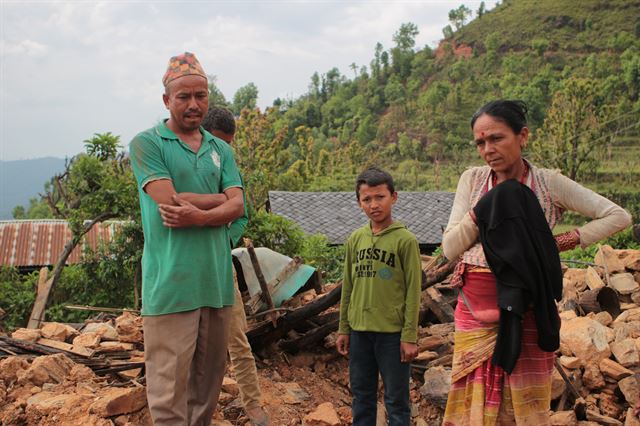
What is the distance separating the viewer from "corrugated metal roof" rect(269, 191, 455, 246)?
723 inches

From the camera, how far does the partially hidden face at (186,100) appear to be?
2.63 metres

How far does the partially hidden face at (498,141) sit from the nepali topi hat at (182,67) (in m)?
1.26

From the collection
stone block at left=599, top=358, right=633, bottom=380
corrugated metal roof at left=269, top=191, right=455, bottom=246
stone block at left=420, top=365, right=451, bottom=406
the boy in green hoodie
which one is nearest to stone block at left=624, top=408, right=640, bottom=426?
stone block at left=599, top=358, right=633, bottom=380

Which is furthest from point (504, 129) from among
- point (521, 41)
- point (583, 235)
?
point (521, 41)

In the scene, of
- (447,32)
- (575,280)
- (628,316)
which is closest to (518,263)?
(628,316)

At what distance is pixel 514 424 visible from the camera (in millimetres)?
2301

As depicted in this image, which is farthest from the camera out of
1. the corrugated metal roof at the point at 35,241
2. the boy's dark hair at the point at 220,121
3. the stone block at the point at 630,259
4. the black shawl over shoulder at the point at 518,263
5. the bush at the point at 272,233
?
the corrugated metal roof at the point at 35,241

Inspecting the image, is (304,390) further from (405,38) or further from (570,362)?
(405,38)

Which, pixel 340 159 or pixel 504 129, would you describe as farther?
pixel 340 159

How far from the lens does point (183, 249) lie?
253cm

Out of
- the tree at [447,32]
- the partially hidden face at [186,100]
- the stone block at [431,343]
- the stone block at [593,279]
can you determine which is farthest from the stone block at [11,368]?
the tree at [447,32]

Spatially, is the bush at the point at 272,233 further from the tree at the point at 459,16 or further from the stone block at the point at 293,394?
the tree at the point at 459,16

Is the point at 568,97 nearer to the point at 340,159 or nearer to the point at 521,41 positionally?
the point at 340,159

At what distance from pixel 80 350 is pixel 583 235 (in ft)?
12.0
